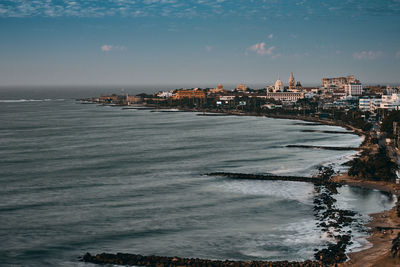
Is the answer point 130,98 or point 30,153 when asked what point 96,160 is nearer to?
point 30,153

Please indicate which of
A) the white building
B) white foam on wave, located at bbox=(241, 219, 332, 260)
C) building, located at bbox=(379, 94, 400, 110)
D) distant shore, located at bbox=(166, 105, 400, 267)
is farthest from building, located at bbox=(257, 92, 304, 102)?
white foam on wave, located at bbox=(241, 219, 332, 260)

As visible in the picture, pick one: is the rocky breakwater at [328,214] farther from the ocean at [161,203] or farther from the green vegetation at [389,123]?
the green vegetation at [389,123]

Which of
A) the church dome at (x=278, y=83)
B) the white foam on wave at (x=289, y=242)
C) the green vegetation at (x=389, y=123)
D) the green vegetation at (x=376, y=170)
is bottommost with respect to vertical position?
the white foam on wave at (x=289, y=242)

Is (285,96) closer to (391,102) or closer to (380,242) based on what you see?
(391,102)

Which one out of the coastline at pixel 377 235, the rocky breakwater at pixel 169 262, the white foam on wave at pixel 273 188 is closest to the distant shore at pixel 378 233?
the coastline at pixel 377 235

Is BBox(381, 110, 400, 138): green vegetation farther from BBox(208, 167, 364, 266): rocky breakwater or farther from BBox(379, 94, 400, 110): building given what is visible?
BBox(379, 94, 400, 110): building

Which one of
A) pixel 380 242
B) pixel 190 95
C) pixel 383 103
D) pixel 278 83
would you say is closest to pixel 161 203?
pixel 380 242
